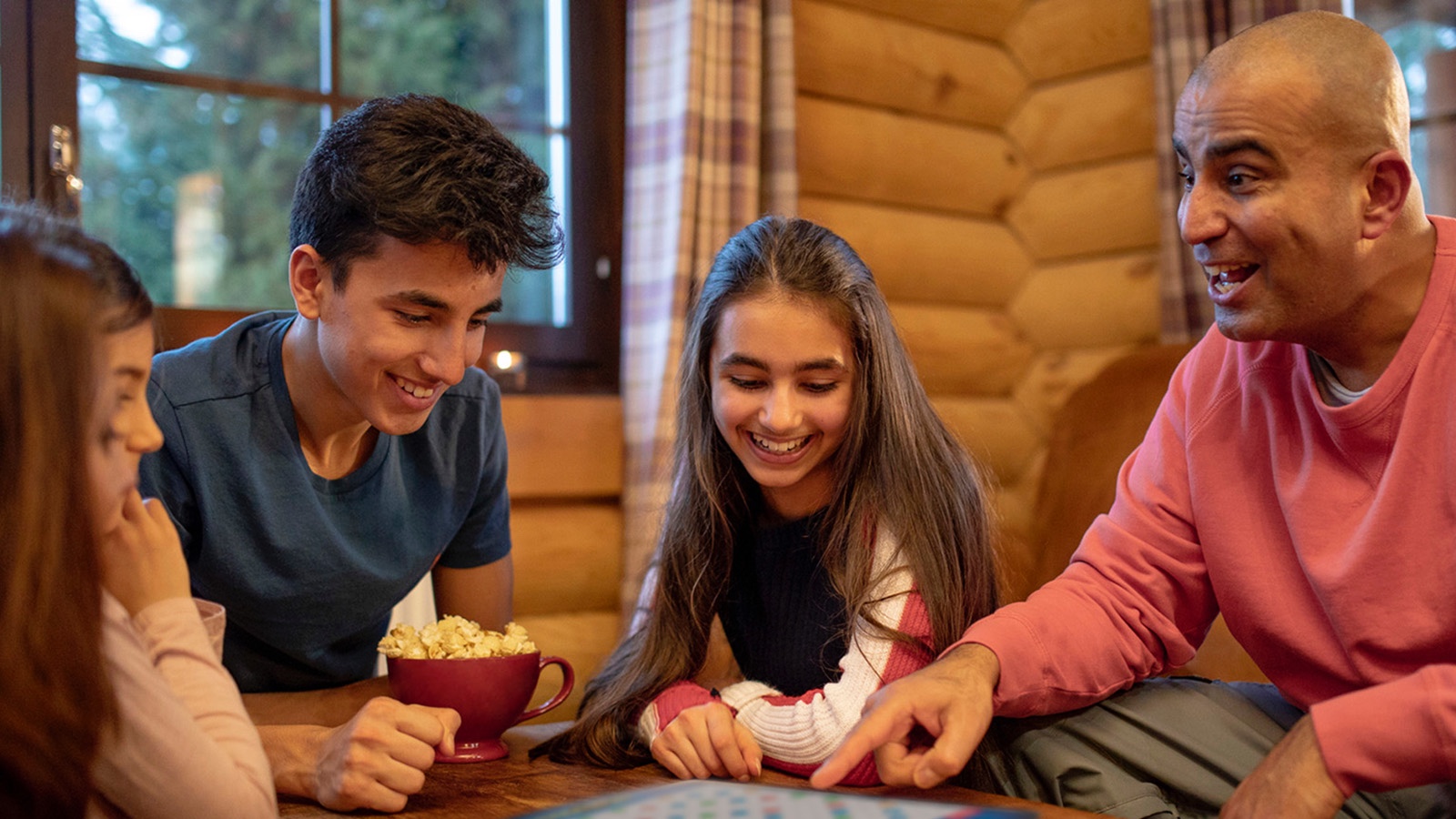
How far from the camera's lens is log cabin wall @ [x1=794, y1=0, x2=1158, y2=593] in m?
2.99

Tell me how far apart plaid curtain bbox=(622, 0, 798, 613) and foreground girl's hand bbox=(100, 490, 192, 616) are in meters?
1.48

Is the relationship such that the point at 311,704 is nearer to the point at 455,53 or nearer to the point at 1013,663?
the point at 1013,663

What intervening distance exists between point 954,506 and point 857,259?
0.35 meters

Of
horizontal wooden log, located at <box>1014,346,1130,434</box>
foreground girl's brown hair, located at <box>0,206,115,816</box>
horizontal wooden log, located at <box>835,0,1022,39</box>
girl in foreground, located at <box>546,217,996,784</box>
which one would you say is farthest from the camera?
horizontal wooden log, located at <box>1014,346,1130,434</box>

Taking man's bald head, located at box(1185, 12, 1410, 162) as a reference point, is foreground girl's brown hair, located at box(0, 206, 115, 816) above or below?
below

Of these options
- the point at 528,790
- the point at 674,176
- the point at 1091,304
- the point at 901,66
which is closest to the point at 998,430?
the point at 1091,304

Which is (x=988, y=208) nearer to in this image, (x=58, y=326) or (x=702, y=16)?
(x=702, y=16)

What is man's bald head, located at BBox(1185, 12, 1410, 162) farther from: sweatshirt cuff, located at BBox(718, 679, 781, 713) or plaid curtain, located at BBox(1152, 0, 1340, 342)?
plaid curtain, located at BBox(1152, 0, 1340, 342)

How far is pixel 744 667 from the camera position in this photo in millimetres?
1591

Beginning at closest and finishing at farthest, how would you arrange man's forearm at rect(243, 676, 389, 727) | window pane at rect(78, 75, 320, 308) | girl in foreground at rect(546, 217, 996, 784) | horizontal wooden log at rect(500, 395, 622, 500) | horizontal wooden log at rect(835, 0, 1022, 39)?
girl in foreground at rect(546, 217, 996, 784) < man's forearm at rect(243, 676, 389, 727) < window pane at rect(78, 75, 320, 308) < horizontal wooden log at rect(500, 395, 622, 500) < horizontal wooden log at rect(835, 0, 1022, 39)

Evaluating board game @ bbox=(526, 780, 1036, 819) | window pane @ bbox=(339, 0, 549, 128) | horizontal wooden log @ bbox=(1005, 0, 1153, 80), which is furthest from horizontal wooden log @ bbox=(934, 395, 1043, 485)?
board game @ bbox=(526, 780, 1036, 819)

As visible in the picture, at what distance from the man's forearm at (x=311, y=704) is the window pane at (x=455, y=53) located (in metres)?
1.35

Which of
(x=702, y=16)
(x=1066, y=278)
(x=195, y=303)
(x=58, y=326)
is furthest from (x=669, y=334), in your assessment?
(x=58, y=326)

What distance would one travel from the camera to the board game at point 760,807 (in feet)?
2.58
